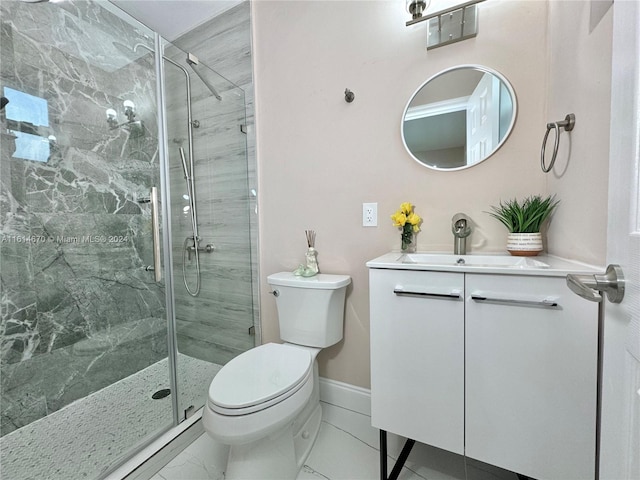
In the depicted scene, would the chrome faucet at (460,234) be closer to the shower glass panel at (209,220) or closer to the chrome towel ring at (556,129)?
the chrome towel ring at (556,129)

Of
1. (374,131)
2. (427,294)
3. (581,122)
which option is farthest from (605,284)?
(374,131)

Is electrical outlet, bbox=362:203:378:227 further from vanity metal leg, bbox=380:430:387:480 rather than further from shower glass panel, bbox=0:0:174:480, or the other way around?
shower glass panel, bbox=0:0:174:480

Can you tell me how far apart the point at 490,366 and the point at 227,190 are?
1.61 m

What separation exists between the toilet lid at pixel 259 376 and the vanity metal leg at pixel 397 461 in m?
0.38

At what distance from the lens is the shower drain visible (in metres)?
1.38

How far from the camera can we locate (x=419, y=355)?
91 cm

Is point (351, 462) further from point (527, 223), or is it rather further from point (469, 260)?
point (527, 223)

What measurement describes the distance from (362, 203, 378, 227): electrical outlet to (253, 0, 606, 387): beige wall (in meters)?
0.03

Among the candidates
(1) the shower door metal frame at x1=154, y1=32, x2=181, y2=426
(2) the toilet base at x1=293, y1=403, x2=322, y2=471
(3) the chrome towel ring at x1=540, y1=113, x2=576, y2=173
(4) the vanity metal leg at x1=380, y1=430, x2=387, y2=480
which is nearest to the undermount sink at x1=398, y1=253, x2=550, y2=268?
(3) the chrome towel ring at x1=540, y1=113, x2=576, y2=173

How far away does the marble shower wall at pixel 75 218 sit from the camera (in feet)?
3.94

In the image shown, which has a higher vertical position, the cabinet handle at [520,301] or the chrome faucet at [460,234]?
the chrome faucet at [460,234]

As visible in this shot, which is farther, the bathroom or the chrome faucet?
the chrome faucet

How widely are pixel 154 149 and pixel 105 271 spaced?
693mm

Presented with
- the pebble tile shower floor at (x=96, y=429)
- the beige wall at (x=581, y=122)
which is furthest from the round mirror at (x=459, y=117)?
the pebble tile shower floor at (x=96, y=429)
